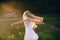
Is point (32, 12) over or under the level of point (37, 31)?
over

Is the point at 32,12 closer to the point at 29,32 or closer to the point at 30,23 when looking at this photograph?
the point at 30,23

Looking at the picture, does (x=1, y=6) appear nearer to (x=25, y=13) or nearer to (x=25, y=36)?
(x=25, y=13)

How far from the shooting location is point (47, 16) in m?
2.37

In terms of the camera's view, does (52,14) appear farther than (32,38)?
Yes

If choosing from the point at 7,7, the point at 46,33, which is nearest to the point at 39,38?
the point at 46,33

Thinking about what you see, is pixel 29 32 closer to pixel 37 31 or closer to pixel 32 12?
pixel 37 31

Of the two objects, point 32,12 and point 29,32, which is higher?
point 32,12

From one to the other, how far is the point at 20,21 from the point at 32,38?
0.75 feet

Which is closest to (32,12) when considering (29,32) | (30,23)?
(30,23)

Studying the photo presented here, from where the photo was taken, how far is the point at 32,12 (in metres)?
2.35

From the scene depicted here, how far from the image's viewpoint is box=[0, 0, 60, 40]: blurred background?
2.32 metres

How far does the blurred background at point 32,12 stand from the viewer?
2.32 meters

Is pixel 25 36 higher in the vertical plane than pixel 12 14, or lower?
lower

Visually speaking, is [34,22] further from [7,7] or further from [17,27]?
[7,7]
